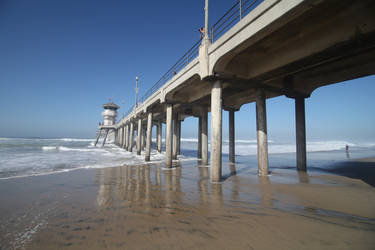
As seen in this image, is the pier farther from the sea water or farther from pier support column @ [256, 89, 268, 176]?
the sea water

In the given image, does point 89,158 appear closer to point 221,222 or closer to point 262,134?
point 262,134

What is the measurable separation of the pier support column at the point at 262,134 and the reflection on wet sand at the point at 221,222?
3.30 metres

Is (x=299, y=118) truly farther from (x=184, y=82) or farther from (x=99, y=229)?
(x=99, y=229)

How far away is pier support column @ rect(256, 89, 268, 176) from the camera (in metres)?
9.07

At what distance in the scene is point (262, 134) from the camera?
9258 millimetres

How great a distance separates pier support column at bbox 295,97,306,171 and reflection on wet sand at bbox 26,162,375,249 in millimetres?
4780

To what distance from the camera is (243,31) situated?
587 cm

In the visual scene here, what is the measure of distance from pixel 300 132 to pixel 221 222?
9821mm

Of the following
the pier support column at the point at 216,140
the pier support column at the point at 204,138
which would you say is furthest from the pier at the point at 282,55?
the pier support column at the point at 204,138

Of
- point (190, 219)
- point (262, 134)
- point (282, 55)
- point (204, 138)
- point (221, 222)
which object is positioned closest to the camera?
point (221, 222)

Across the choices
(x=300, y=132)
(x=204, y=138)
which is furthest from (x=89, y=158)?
(x=300, y=132)

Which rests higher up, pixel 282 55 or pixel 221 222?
pixel 282 55

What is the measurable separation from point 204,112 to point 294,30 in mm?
10168

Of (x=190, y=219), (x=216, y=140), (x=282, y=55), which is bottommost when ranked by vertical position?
(x=190, y=219)
